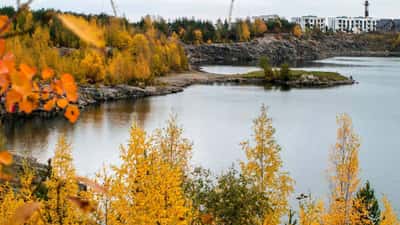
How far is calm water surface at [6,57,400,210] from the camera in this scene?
1075 cm

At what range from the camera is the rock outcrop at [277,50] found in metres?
44.0

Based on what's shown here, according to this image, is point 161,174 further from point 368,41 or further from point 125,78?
point 368,41

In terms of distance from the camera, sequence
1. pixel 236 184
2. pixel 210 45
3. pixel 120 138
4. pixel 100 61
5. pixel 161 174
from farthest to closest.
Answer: pixel 210 45
pixel 100 61
pixel 120 138
pixel 236 184
pixel 161 174

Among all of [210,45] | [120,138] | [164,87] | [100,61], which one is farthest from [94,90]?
[210,45]

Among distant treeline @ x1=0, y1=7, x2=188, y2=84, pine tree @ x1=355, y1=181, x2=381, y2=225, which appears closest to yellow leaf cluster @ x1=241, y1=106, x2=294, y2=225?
pine tree @ x1=355, y1=181, x2=381, y2=225

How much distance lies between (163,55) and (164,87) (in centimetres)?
663

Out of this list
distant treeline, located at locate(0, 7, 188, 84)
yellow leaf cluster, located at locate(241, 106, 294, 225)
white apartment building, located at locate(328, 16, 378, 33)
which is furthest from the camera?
white apartment building, located at locate(328, 16, 378, 33)

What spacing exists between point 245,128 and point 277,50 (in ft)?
111

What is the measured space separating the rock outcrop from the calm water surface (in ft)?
65.4

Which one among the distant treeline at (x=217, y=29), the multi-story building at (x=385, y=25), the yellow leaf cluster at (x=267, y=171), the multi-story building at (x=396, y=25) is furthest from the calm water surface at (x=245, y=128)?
the multi-story building at (x=396, y=25)

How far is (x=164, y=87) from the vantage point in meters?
23.9

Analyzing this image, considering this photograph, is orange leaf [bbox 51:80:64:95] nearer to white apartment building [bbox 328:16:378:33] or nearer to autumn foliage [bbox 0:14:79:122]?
autumn foliage [bbox 0:14:79:122]

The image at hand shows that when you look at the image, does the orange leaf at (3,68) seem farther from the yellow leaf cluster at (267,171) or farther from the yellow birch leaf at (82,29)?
the yellow leaf cluster at (267,171)

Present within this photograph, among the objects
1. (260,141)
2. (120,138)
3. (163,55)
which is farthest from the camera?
(163,55)
